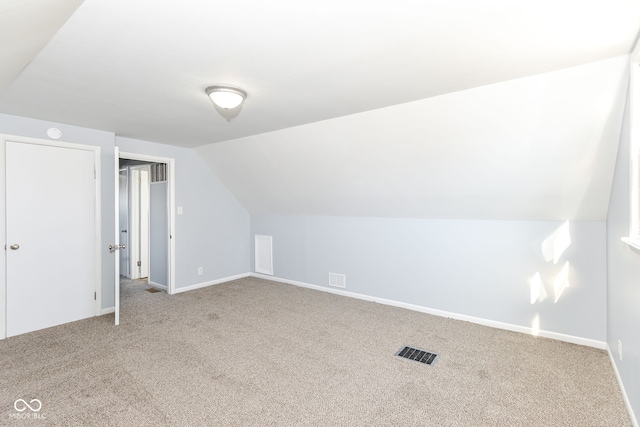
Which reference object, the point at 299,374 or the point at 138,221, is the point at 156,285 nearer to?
the point at 138,221

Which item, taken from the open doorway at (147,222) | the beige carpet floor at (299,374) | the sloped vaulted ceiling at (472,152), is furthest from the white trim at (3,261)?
the sloped vaulted ceiling at (472,152)

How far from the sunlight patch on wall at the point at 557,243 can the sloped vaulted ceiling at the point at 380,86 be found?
16 cm

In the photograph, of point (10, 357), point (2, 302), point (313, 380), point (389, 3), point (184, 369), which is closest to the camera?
point (389, 3)

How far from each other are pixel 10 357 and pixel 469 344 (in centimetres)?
413

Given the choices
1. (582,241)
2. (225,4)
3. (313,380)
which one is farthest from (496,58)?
(313,380)

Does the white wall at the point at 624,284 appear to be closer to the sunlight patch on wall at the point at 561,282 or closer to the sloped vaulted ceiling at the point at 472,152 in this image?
the sloped vaulted ceiling at the point at 472,152

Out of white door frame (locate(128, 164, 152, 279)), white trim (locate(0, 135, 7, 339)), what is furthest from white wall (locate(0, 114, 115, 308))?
white door frame (locate(128, 164, 152, 279))

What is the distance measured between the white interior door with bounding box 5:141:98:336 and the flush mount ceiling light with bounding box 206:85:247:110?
2299 millimetres

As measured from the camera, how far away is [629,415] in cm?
207

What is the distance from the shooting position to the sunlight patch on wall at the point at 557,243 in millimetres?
3156

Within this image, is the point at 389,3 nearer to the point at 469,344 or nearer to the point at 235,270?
the point at 469,344

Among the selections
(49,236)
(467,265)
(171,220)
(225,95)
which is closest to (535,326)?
(467,265)

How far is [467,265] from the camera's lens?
3.73 m

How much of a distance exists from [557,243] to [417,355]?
69.5 inches
